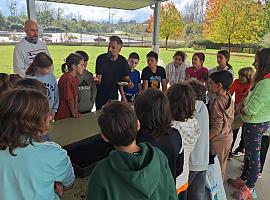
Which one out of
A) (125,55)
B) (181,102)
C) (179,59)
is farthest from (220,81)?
(125,55)

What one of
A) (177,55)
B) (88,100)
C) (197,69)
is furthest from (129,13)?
(88,100)

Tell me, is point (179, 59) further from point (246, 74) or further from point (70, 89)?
point (70, 89)

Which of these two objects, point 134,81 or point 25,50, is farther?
point 134,81

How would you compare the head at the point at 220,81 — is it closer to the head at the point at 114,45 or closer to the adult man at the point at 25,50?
the head at the point at 114,45

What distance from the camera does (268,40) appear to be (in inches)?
185

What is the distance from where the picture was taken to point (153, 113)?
3.72 feet

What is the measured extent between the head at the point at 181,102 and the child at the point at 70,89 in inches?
44.3

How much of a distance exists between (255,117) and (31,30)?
256 cm

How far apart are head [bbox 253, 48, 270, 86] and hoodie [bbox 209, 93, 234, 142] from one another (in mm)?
356

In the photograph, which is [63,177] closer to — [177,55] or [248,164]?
[248,164]

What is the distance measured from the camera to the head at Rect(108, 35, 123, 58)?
2807 mm

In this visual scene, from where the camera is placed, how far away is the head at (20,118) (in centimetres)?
89

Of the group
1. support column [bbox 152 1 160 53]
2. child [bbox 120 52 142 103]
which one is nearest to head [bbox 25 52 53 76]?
child [bbox 120 52 142 103]

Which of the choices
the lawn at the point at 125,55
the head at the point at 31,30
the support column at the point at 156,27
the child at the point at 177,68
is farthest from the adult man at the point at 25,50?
the support column at the point at 156,27
